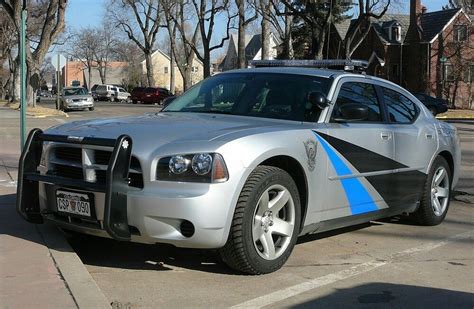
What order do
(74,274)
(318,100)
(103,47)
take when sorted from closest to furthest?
(74,274) < (318,100) < (103,47)

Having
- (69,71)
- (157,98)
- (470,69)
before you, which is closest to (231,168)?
(470,69)

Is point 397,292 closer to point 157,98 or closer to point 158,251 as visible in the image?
point 158,251

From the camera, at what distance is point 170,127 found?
4734 millimetres

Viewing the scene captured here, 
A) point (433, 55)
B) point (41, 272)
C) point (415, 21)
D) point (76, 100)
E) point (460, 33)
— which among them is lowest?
point (41, 272)

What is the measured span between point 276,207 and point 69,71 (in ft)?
482

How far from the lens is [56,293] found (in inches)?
157

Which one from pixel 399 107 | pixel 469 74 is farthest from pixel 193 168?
pixel 469 74

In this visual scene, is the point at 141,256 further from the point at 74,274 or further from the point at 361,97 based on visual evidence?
the point at 361,97

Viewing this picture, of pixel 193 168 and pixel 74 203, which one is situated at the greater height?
pixel 193 168

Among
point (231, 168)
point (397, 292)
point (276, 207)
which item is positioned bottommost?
point (397, 292)

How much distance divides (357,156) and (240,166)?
5.33ft

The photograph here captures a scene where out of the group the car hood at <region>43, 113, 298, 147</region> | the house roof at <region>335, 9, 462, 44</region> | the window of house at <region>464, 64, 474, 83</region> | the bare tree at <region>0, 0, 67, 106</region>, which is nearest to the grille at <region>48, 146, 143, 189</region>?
the car hood at <region>43, 113, 298, 147</region>

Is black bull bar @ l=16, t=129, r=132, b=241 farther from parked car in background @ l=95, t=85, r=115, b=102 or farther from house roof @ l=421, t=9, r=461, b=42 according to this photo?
parked car in background @ l=95, t=85, r=115, b=102

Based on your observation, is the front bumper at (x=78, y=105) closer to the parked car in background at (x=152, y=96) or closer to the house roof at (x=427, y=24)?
the parked car in background at (x=152, y=96)
